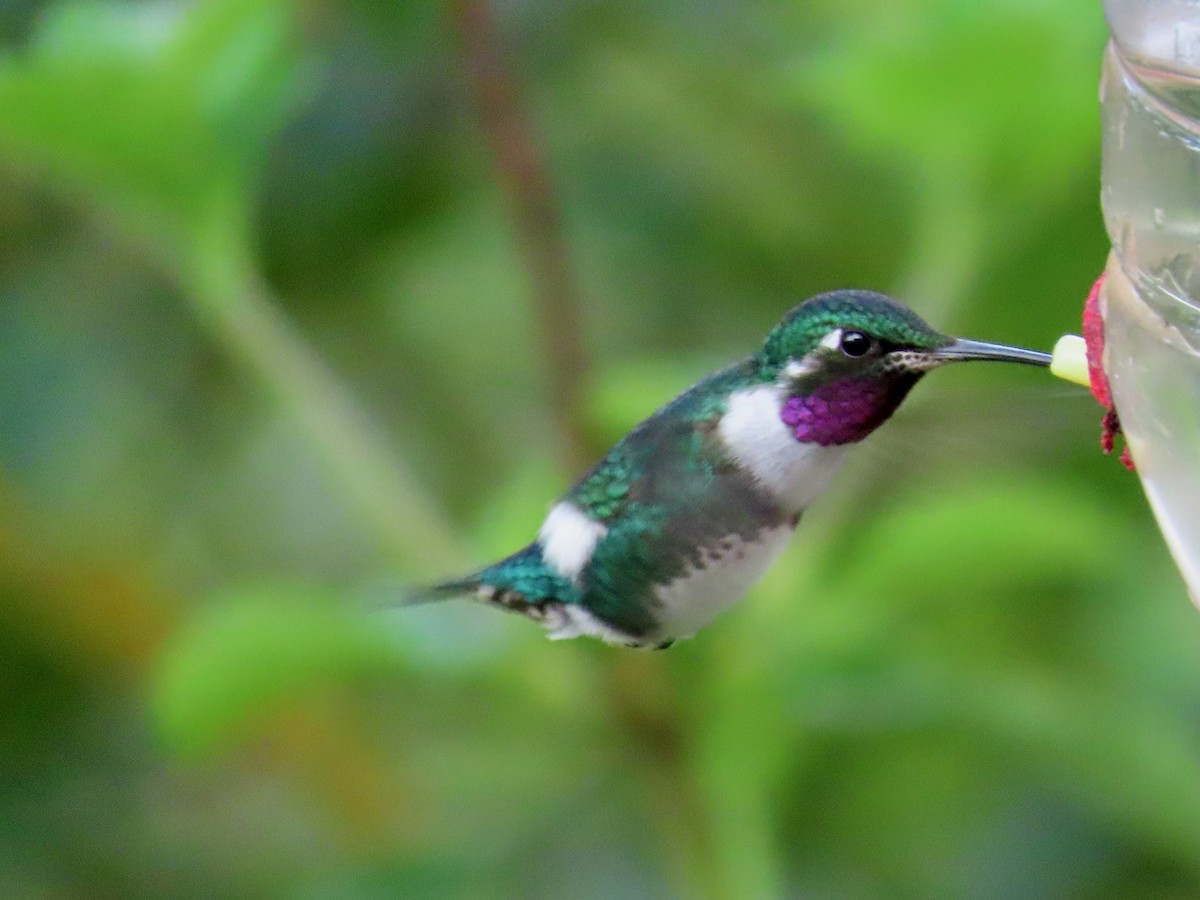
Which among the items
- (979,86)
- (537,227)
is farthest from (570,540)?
(979,86)

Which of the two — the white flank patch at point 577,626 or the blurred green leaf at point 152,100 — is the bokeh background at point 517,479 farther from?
the white flank patch at point 577,626

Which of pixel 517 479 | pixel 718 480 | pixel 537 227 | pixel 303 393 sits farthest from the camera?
pixel 517 479

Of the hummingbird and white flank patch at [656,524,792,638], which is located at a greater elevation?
the hummingbird

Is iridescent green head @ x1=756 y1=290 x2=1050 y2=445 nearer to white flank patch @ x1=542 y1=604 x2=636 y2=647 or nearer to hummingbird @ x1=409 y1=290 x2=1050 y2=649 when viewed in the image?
hummingbird @ x1=409 y1=290 x2=1050 y2=649

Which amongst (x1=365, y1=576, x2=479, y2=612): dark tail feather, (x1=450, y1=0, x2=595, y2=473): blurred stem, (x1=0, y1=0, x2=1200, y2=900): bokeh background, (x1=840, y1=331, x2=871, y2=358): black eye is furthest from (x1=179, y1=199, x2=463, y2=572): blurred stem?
(x1=840, y1=331, x2=871, y2=358): black eye

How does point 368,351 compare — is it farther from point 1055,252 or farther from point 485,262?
A: point 1055,252

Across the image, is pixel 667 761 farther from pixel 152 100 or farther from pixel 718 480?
pixel 152 100
